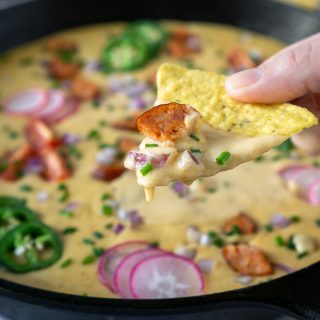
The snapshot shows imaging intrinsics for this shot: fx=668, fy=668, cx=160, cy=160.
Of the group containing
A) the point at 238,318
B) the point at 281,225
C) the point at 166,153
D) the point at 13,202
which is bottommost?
the point at 13,202

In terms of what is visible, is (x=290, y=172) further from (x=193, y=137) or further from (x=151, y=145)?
(x=151, y=145)

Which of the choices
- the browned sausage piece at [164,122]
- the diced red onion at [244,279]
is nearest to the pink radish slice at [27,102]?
the diced red onion at [244,279]

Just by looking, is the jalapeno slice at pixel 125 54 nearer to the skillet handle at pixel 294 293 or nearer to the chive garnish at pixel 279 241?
the chive garnish at pixel 279 241

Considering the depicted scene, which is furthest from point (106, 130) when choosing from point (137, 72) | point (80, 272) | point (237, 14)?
point (237, 14)

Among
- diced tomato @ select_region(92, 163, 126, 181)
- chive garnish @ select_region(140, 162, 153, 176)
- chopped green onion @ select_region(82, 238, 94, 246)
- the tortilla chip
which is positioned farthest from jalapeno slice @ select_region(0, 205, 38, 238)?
chive garnish @ select_region(140, 162, 153, 176)

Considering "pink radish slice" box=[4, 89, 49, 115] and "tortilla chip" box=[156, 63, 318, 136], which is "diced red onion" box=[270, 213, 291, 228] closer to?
"tortilla chip" box=[156, 63, 318, 136]

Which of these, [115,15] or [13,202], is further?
[115,15]

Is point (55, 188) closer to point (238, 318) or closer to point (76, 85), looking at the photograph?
point (76, 85)
